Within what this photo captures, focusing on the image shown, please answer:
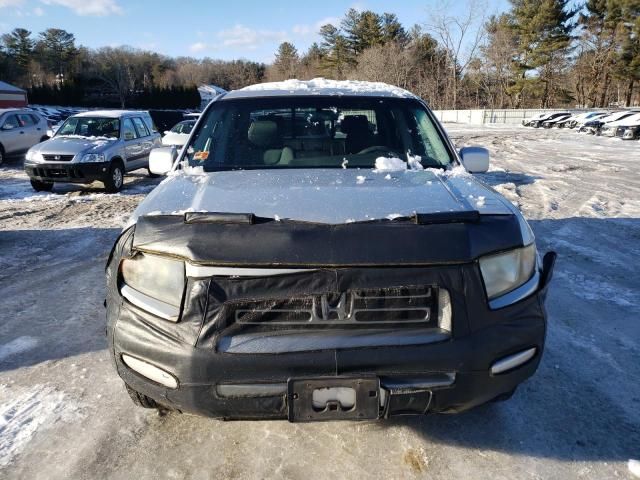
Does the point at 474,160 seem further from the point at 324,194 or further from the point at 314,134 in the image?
the point at 324,194

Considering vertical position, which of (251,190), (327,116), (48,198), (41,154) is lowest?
(48,198)

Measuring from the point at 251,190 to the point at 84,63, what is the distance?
103 meters

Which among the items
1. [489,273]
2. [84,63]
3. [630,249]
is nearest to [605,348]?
[489,273]

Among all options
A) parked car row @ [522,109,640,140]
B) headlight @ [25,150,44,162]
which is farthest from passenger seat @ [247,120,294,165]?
parked car row @ [522,109,640,140]

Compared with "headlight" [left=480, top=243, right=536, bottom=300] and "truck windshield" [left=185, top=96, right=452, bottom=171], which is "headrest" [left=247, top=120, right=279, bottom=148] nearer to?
"truck windshield" [left=185, top=96, right=452, bottom=171]

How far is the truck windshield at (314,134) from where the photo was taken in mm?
3354

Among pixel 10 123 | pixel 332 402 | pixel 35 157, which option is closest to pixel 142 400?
pixel 332 402

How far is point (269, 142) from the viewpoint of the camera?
3.50 meters

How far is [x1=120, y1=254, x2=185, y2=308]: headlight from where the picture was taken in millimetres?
2107

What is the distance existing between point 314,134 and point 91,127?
31.0 ft

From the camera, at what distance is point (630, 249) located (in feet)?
19.8

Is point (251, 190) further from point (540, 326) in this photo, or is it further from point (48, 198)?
point (48, 198)

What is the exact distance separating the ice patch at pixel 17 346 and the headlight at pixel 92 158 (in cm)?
706

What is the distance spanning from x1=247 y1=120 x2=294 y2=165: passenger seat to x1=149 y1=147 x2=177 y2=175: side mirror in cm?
64
